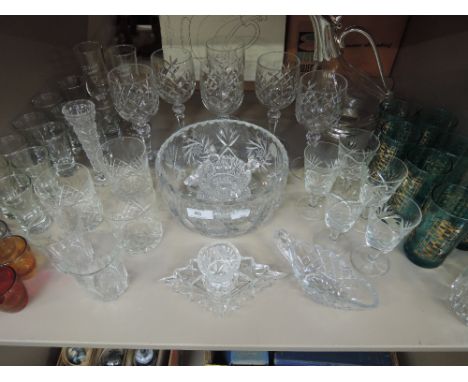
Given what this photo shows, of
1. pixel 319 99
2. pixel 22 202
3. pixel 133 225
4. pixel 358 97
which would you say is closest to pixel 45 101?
pixel 22 202

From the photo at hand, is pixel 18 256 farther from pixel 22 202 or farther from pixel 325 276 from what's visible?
pixel 325 276

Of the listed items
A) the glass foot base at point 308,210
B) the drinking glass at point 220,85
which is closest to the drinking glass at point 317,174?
the glass foot base at point 308,210

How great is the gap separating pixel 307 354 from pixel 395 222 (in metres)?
0.40

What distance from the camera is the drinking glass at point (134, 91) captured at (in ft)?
2.56

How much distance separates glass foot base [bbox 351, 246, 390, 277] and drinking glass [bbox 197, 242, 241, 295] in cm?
23

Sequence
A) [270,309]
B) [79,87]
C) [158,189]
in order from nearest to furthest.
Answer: [270,309], [158,189], [79,87]

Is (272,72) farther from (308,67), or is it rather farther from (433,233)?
(433,233)

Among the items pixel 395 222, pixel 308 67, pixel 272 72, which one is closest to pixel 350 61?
pixel 308 67

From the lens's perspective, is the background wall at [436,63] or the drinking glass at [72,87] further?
the drinking glass at [72,87]

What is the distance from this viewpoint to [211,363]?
846 millimetres

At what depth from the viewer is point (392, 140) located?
0.75 metres

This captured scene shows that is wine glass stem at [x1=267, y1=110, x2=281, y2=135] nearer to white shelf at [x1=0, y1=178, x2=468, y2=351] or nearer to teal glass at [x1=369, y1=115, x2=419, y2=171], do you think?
teal glass at [x1=369, y1=115, x2=419, y2=171]

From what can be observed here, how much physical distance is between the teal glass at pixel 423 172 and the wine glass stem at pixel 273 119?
1.06 ft

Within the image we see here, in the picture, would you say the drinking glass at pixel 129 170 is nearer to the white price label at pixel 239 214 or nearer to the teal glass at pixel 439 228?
the white price label at pixel 239 214
